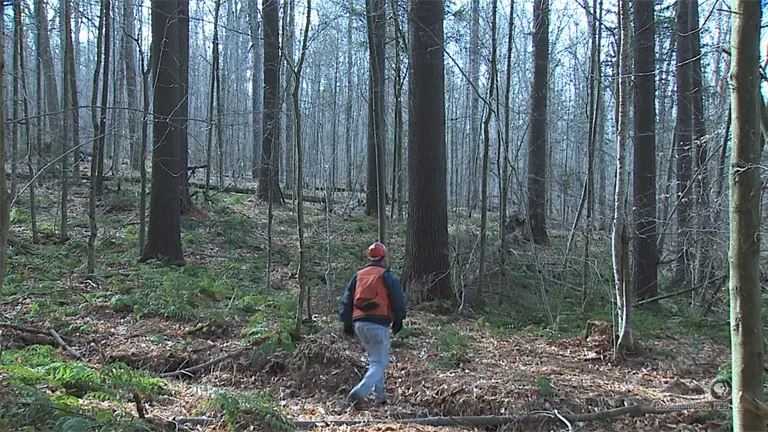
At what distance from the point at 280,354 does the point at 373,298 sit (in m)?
1.80

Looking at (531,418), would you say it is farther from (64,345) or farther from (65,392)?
(64,345)

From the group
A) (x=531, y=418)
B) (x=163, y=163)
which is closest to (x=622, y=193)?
(x=531, y=418)

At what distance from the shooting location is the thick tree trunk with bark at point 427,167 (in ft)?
32.9

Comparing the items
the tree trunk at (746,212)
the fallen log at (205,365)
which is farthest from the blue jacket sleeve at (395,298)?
the tree trunk at (746,212)

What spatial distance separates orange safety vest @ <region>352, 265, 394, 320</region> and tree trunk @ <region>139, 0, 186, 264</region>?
710 centimetres

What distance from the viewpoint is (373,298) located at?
602cm

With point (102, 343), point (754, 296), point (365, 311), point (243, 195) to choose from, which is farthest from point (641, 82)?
point (243, 195)

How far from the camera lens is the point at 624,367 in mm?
7105

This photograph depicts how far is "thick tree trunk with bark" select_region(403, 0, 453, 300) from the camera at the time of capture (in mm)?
10039

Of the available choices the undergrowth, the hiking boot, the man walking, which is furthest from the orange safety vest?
the undergrowth

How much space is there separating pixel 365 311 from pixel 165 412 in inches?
85.8

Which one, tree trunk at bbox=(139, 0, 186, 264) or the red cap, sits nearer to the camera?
the red cap

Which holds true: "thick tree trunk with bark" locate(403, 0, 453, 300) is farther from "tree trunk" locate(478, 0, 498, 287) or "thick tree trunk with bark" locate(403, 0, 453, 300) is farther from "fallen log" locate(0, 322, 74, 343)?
"fallen log" locate(0, 322, 74, 343)

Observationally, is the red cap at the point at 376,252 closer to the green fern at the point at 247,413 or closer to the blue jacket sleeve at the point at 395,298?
the blue jacket sleeve at the point at 395,298
